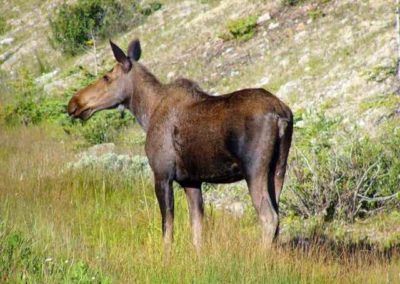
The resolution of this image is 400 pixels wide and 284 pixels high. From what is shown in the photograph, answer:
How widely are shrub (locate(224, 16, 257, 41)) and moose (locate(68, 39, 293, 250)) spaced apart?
35.8 ft

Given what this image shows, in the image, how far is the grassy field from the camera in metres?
5.91

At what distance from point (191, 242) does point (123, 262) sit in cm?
112

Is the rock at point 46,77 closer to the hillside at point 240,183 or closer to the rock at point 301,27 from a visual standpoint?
the hillside at point 240,183

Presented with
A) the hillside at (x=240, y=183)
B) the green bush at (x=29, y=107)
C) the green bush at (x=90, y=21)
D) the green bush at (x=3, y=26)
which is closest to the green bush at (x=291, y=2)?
the hillside at (x=240, y=183)

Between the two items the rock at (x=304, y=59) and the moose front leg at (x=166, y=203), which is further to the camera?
the rock at (x=304, y=59)

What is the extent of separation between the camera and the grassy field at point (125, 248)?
19.4ft

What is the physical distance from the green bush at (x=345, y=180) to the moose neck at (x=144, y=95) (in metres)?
1.91

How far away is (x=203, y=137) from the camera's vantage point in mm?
7238

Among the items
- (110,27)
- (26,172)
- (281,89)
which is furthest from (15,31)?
(26,172)

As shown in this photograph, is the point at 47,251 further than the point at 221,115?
No

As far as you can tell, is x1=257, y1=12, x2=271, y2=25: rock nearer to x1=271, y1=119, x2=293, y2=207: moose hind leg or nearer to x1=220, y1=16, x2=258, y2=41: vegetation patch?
x1=220, y1=16, x2=258, y2=41: vegetation patch

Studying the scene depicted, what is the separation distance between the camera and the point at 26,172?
36.3 ft

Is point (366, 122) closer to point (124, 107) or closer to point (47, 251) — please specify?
point (124, 107)

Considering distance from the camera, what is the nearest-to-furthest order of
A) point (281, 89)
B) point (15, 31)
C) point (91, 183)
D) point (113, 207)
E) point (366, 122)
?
point (113, 207)
point (91, 183)
point (366, 122)
point (281, 89)
point (15, 31)
